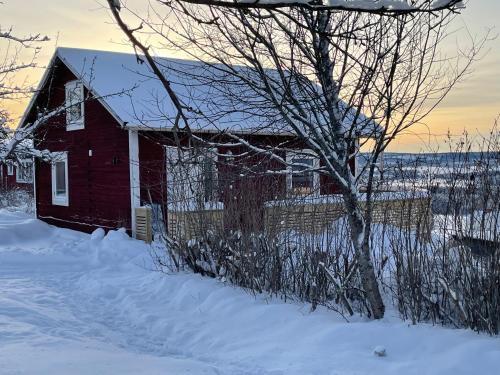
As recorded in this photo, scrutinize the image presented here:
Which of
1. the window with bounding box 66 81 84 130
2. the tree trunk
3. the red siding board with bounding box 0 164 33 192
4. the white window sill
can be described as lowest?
the tree trunk

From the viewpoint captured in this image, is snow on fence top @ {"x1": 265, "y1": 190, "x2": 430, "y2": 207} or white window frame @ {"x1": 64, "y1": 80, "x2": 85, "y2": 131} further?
white window frame @ {"x1": 64, "y1": 80, "x2": 85, "y2": 131}

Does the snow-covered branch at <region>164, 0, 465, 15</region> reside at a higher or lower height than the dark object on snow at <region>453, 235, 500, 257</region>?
higher

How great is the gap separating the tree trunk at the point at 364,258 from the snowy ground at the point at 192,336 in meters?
0.20

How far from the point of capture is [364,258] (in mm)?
5602

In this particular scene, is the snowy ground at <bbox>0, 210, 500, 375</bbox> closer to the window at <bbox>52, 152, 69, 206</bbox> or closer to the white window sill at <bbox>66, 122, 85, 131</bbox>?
the white window sill at <bbox>66, 122, 85, 131</bbox>

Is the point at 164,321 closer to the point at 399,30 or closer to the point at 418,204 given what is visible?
the point at 418,204

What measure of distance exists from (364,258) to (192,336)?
208cm

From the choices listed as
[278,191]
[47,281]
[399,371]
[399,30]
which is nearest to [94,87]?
[47,281]

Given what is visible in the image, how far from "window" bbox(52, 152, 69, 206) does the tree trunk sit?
14.3m

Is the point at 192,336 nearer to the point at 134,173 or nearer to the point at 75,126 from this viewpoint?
the point at 134,173

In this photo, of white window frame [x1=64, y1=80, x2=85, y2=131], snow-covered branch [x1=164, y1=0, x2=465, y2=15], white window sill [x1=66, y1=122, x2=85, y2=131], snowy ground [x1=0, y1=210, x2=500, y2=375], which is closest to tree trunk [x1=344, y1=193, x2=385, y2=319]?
snowy ground [x1=0, y1=210, x2=500, y2=375]

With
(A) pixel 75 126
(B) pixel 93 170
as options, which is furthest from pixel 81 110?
(B) pixel 93 170

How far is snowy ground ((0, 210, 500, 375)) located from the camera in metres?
4.53

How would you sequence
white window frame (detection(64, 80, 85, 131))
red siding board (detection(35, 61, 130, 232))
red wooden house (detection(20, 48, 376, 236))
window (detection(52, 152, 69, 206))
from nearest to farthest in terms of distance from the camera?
1. red wooden house (detection(20, 48, 376, 236))
2. red siding board (detection(35, 61, 130, 232))
3. white window frame (detection(64, 80, 85, 131))
4. window (detection(52, 152, 69, 206))
